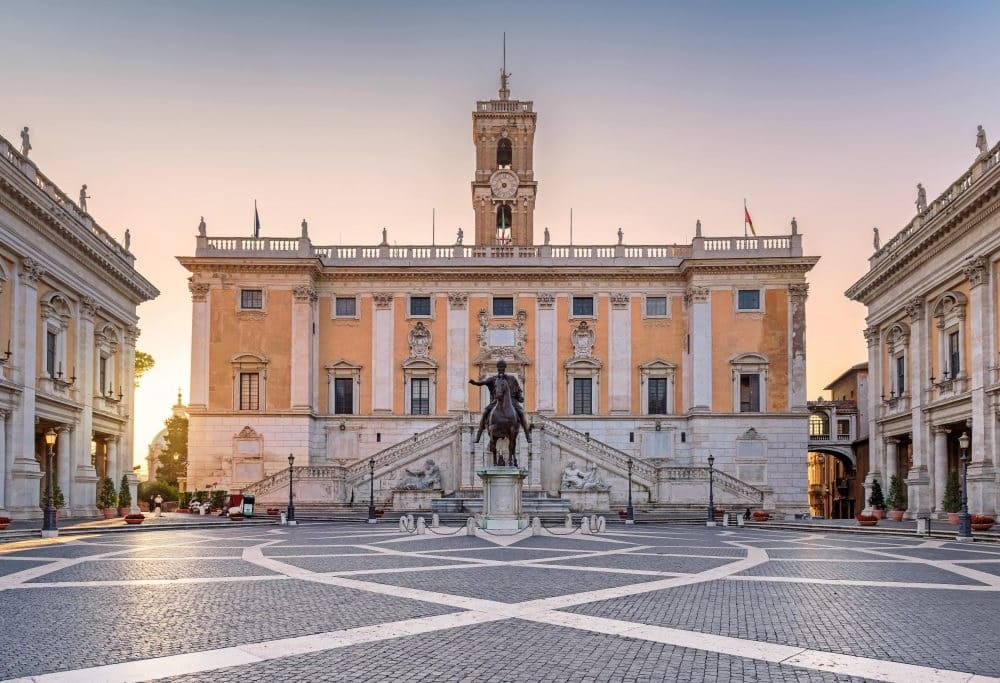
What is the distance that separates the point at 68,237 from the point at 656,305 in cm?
3367

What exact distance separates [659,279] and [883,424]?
52.6ft

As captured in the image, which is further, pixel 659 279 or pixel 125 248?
pixel 659 279

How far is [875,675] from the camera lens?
9438 mm

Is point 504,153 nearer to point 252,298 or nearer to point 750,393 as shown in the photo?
point 252,298

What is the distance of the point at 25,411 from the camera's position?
120 feet

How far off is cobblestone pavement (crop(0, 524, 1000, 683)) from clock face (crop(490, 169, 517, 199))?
1824 inches

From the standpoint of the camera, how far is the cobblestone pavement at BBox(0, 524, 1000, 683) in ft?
32.2

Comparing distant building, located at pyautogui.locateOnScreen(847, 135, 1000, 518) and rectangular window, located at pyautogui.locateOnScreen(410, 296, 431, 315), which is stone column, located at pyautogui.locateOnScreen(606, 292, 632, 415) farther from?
distant building, located at pyautogui.locateOnScreen(847, 135, 1000, 518)

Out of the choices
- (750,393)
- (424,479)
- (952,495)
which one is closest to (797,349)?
(750,393)

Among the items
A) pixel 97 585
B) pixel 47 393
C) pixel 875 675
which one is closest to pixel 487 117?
pixel 47 393

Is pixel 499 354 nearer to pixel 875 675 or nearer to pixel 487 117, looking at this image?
pixel 487 117

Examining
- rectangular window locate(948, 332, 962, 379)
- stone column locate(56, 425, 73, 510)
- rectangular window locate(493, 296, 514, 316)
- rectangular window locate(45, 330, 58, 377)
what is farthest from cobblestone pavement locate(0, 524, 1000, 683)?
rectangular window locate(493, 296, 514, 316)

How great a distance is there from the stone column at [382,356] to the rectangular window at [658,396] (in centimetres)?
1549

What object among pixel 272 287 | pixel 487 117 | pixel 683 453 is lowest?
pixel 683 453
